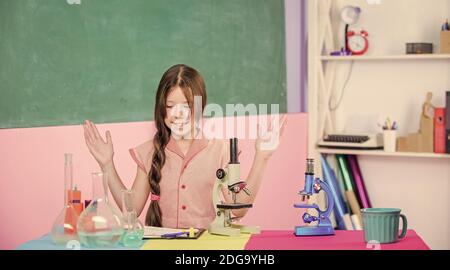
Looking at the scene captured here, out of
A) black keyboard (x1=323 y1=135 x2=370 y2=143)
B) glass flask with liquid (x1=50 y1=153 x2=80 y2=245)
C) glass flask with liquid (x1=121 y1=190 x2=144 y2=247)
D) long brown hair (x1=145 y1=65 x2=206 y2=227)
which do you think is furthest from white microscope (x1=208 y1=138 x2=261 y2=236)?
black keyboard (x1=323 y1=135 x2=370 y2=143)

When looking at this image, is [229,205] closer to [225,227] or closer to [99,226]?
[225,227]

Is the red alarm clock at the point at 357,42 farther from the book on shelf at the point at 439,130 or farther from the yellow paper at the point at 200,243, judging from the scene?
the yellow paper at the point at 200,243

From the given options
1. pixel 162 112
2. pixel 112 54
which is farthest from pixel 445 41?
pixel 112 54

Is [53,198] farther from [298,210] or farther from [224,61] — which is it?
[298,210]

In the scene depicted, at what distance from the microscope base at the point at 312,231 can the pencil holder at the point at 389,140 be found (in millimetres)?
1816

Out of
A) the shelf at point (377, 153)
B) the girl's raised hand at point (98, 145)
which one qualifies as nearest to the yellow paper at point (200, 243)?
the girl's raised hand at point (98, 145)

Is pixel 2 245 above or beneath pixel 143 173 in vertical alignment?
beneath

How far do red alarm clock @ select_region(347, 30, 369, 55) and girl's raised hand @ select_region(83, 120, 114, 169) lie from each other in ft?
5.75

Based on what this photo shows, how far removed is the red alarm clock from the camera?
4559 mm

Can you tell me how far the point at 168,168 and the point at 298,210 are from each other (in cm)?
136

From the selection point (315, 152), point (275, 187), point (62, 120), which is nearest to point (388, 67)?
point (315, 152)

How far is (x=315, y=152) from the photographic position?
4.65 m

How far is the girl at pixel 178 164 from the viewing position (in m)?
3.45
